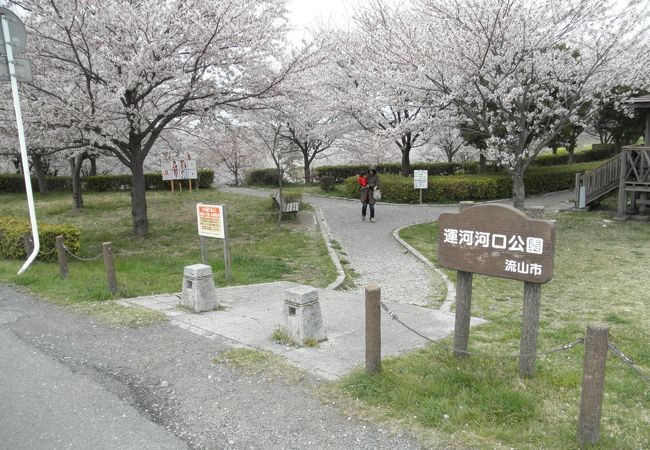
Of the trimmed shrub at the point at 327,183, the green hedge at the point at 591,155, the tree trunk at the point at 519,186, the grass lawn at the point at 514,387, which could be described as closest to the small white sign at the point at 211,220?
the grass lawn at the point at 514,387

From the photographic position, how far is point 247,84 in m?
12.2

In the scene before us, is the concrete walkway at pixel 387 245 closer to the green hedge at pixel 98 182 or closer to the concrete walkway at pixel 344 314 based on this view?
the concrete walkway at pixel 344 314

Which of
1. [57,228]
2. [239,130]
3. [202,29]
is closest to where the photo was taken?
[57,228]

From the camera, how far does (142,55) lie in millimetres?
9820

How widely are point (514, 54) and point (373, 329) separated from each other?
1085cm

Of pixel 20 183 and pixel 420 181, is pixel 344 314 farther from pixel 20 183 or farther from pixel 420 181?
pixel 20 183

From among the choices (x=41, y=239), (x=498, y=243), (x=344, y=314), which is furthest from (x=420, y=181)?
(x=498, y=243)

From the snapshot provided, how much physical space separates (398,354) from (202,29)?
8.47 metres

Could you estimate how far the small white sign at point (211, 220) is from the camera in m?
7.70

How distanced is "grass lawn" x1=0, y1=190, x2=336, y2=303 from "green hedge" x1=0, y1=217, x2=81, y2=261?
1.05 feet

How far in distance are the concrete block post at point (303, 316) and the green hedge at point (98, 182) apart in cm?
2465

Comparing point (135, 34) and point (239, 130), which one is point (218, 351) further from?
point (239, 130)

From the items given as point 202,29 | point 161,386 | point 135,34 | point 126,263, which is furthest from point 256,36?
point 161,386

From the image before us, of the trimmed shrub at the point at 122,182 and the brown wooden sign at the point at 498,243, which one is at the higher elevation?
the brown wooden sign at the point at 498,243
